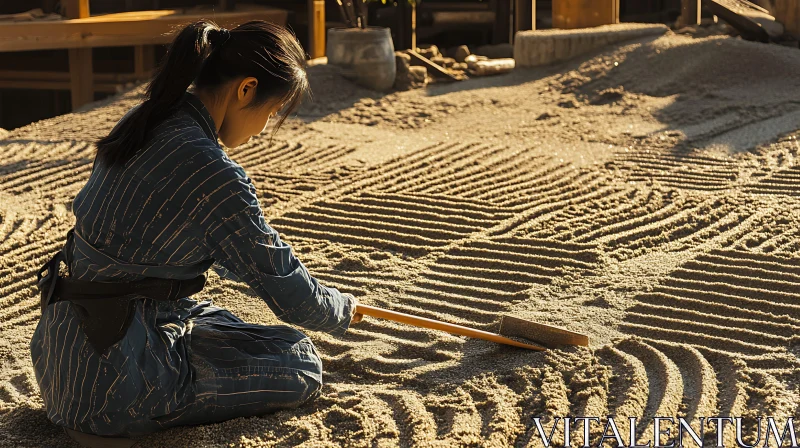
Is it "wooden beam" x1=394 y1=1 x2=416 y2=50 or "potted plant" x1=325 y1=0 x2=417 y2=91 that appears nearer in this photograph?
"potted plant" x1=325 y1=0 x2=417 y2=91

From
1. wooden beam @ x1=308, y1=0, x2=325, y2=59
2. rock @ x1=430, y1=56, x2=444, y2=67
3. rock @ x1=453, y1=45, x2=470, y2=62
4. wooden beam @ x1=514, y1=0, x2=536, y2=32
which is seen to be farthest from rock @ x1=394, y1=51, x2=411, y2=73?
wooden beam @ x1=514, y1=0, x2=536, y2=32

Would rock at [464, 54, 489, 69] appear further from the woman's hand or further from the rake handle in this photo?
the woman's hand

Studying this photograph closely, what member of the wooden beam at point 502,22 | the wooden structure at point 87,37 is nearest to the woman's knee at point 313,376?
the wooden structure at point 87,37

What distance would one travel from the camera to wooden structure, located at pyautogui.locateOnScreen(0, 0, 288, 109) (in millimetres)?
8852

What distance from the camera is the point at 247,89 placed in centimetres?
241

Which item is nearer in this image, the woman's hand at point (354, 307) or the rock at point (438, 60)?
the woman's hand at point (354, 307)

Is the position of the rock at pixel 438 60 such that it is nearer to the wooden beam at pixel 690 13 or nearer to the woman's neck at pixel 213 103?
the wooden beam at pixel 690 13

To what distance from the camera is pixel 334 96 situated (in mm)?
8398

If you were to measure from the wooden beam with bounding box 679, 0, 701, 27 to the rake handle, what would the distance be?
8.18 meters

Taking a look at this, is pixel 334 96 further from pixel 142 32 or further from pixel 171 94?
pixel 171 94

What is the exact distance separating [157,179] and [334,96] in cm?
612

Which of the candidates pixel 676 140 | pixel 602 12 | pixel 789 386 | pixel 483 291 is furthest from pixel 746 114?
pixel 789 386

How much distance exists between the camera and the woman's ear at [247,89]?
7.82 ft

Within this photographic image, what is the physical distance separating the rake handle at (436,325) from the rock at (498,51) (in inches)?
325
